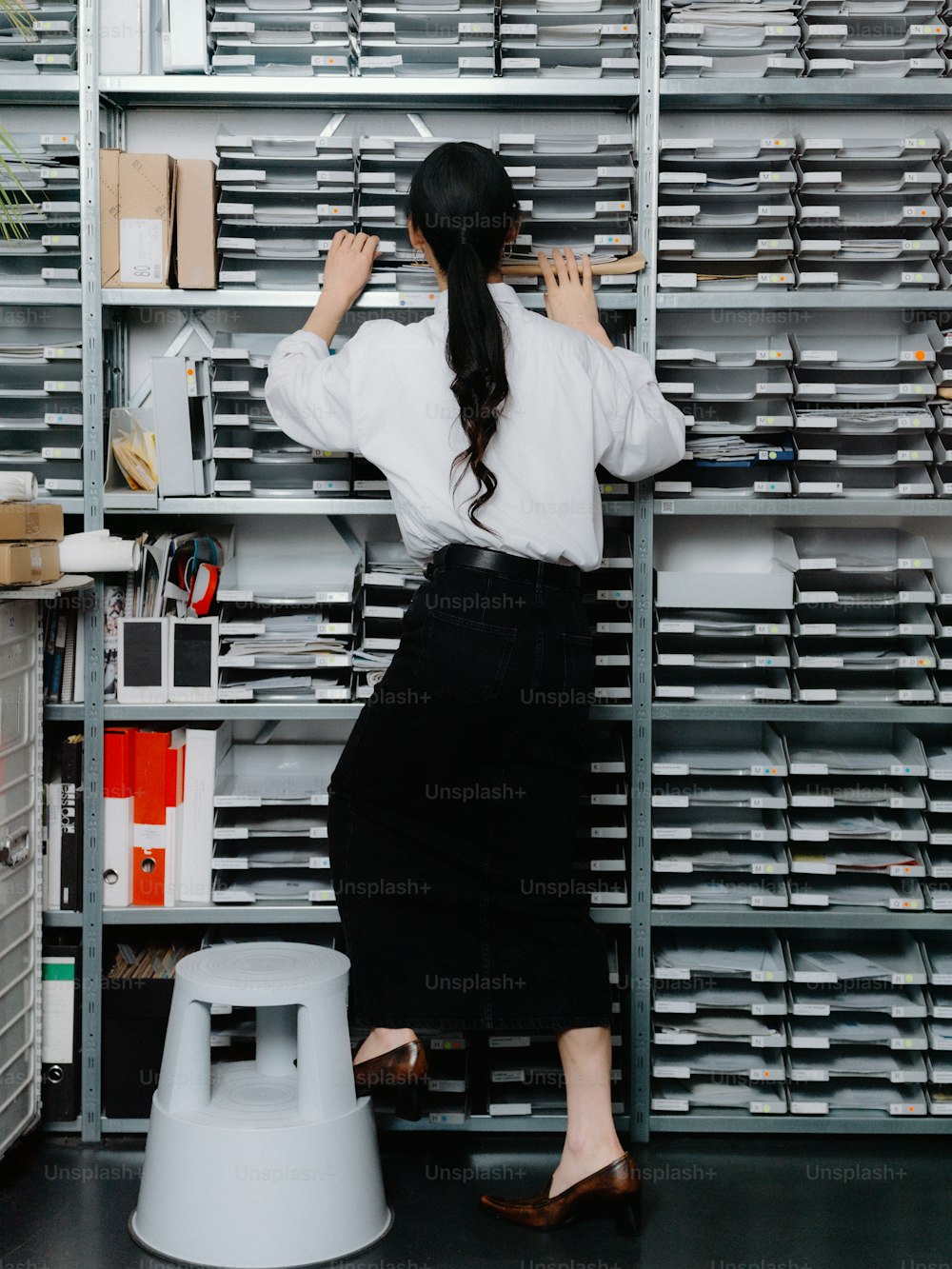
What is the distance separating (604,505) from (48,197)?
4.38 feet

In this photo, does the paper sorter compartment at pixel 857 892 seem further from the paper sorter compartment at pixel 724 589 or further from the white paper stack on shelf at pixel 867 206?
the white paper stack on shelf at pixel 867 206

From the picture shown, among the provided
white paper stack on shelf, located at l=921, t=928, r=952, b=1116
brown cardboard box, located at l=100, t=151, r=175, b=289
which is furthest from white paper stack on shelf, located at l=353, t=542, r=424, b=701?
white paper stack on shelf, located at l=921, t=928, r=952, b=1116

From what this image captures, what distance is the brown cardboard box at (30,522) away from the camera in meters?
2.10

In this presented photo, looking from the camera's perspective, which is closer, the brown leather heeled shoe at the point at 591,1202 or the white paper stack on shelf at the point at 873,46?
the brown leather heeled shoe at the point at 591,1202

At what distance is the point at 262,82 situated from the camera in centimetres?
238

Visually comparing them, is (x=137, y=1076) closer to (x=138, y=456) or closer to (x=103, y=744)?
(x=103, y=744)

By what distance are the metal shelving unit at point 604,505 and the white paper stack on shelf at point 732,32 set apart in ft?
0.15

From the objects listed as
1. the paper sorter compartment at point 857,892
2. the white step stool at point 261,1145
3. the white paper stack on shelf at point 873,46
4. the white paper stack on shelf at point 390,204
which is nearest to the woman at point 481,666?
the white step stool at point 261,1145

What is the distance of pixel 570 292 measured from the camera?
2342 millimetres

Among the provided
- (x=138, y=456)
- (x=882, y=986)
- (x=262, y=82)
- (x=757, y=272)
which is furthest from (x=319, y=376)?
(x=882, y=986)

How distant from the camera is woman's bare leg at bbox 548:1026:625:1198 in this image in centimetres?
205

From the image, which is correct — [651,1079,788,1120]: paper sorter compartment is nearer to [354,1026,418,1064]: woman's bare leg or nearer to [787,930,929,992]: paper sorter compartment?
[787,930,929,992]: paper sorter compartment

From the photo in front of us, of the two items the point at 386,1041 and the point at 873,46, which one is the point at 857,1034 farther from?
the point at 873,46

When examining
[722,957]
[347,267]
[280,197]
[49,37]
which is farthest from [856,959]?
[49,37]
